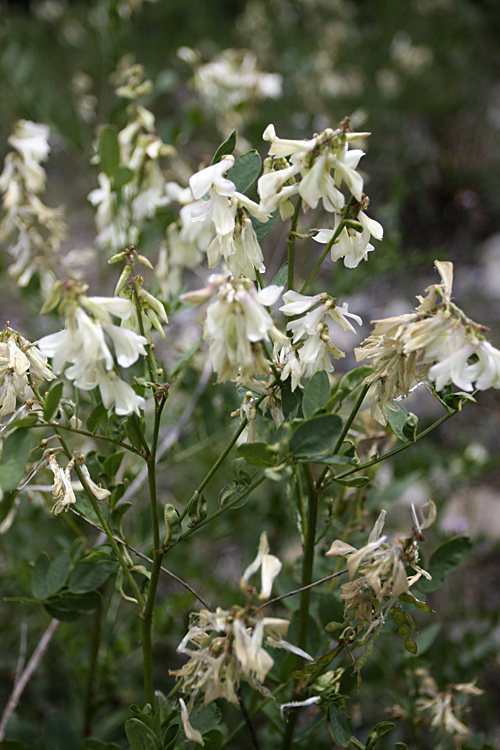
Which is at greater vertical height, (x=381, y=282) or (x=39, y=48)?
(x=39, y=48)

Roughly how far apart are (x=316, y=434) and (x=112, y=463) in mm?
230

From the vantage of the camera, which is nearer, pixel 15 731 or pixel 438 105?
pixel 15 731

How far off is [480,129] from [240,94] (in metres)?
3.20

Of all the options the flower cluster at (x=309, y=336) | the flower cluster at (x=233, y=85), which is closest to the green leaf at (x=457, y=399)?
the flower cluster at (x=309, y=336)

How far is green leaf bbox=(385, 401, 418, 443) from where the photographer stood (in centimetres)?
55

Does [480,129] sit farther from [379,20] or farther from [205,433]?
[205,433]

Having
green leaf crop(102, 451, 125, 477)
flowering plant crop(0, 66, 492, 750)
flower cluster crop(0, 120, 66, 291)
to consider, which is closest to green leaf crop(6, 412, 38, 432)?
flowering plant crop(0, 66, 492, 750)

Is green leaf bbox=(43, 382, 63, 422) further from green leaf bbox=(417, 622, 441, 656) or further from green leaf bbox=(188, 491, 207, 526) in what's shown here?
green leaf bbox=(417, 622, 441, 656)

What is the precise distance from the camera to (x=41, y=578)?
0.72 metres

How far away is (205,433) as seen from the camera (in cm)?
106

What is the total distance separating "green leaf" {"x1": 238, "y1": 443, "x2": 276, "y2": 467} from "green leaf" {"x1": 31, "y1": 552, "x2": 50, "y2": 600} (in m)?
0.36

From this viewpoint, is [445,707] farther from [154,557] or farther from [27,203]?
[27,203]

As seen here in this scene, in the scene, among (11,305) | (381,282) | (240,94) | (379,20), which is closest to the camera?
(240,94)

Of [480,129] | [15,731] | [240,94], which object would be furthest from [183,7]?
[15,731]
